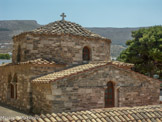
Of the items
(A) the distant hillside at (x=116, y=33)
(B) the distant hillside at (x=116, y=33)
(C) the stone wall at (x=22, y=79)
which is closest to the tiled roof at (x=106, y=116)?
(C) the stone wall at (x=22, y=79)

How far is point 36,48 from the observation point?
1458 cm

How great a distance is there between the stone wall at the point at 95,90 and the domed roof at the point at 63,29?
11.9 ft

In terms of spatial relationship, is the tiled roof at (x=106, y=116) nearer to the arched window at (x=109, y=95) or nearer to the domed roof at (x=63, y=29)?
→ the arched window at (x=109, y=95)

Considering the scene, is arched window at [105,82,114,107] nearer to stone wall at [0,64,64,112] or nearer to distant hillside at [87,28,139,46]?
stone wall at [0,64,64,112]

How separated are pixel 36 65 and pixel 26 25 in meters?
95.9

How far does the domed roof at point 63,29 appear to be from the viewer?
590 inches

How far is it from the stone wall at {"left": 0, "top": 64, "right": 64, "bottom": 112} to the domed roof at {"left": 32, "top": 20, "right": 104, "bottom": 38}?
2407 millimetres

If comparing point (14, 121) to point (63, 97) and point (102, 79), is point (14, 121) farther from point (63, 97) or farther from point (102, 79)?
point (102, 79)

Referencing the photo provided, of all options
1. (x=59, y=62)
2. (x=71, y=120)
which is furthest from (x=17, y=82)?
(x=71, y=120)

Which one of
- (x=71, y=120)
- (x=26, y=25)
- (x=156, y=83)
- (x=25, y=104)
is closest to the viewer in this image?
(x=71, y=120)

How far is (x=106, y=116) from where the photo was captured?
26.6 feet

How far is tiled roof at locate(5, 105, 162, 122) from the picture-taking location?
7.53 meters

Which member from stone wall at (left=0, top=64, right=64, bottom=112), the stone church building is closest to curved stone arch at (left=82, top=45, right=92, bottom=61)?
the stone church building

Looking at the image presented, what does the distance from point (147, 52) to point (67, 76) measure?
693 inches
